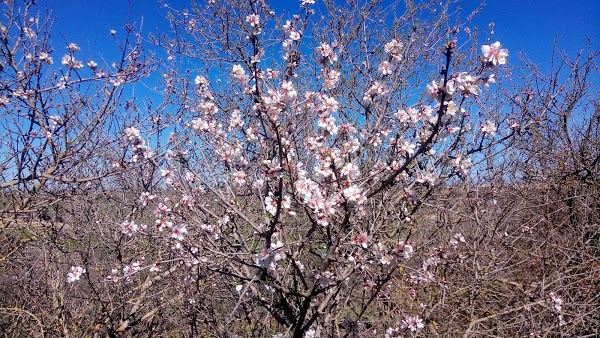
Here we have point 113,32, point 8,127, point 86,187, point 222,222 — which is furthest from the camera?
point 86,187

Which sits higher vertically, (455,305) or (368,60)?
(368,60)

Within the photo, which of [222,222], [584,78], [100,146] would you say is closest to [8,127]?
[100,146]

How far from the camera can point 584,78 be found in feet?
29.2

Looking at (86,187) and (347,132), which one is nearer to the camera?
(347,132)

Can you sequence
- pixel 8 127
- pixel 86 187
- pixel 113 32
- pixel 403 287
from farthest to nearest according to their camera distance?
pixel 86 187
pixel 113 32
pixel 8 127
pixel 403 287

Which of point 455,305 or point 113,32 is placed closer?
point 455,305

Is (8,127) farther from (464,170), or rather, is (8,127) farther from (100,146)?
(464,170)

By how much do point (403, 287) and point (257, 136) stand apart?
2.66 m

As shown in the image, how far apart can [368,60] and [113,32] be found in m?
3.48

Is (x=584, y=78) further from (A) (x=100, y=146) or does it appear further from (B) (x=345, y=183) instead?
(A) (x=100, y=146)

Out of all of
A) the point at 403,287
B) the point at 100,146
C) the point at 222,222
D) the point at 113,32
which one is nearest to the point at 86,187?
the point at 100,146

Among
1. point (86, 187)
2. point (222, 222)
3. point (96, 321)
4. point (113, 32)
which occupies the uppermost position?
point (113, 32)

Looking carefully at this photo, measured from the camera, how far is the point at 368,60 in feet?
19.8

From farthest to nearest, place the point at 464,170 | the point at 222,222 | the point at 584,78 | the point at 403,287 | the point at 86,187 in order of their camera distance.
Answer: the point at 584,78, the point at 86,187, the point at 403,287, the point at 222,222, the point at 464,170
